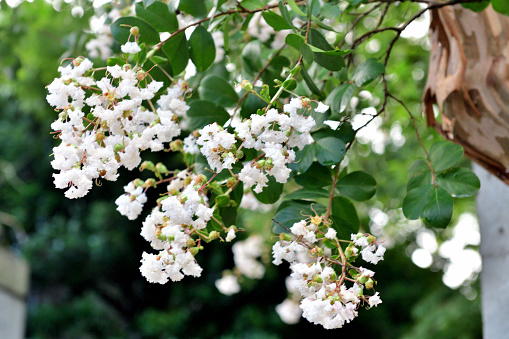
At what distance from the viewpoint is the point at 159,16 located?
77 centimetres

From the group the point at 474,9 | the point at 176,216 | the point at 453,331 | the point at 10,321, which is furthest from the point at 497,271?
the point at 10,321

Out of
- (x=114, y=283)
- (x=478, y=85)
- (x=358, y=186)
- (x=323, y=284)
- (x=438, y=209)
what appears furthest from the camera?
(x=114, y=283)

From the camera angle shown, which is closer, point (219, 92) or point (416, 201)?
point (416, 201)

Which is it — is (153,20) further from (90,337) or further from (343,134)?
(90,337)

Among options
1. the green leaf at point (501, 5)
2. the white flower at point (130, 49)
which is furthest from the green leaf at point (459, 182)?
the white flower at point (130, 49)

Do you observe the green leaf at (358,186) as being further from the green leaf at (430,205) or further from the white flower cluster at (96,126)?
the white flower cluster at (96,126)

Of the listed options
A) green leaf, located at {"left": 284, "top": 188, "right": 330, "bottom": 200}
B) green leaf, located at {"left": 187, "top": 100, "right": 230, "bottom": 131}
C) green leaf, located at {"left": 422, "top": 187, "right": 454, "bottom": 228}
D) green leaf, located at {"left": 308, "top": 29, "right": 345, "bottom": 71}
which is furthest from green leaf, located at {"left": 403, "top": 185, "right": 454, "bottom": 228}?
green leaf, located at {"left": 187, "top": 100, "right": 230, "bottom": 131}

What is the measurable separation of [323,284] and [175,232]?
0.18 m

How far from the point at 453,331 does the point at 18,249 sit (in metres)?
4.91

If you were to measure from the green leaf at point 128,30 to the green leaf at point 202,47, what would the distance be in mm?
57

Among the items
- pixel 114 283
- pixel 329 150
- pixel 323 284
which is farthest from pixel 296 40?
pixel 114 283

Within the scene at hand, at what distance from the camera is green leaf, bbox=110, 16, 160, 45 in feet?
2.54

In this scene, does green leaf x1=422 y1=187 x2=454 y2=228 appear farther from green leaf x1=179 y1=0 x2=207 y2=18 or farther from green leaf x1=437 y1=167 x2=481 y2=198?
green leaf x1=179 y1=0 x2=207 y2=18

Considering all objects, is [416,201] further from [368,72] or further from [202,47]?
[202,47]
